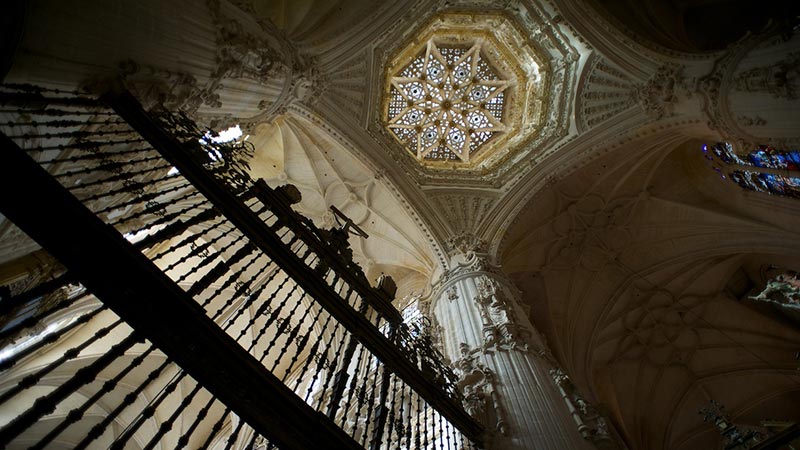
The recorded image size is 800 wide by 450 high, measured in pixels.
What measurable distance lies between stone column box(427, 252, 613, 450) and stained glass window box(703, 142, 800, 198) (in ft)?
18.5

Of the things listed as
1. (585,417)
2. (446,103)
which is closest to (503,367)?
(585,417)

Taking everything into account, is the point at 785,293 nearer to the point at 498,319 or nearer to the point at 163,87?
the point at 498,319

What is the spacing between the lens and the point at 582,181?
12.7m

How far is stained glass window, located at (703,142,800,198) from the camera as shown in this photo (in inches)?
364

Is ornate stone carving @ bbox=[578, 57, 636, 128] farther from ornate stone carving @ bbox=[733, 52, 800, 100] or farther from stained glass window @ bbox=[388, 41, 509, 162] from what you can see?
ornate stone carving @ bbox=[733, 52, 800, 100]

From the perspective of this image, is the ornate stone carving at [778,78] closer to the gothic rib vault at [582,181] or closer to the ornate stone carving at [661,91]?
the gothic rib vault at [582,181]

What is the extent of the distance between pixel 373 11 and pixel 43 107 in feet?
27.7

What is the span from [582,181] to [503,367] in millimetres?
7489

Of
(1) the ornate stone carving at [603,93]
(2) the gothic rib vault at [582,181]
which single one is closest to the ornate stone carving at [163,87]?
(2) the gothic rib vault at [582,181]

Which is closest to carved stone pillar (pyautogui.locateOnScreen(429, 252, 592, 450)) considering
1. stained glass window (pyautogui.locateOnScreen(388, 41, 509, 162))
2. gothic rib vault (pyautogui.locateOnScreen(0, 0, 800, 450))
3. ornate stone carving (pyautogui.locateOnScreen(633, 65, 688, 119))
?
gothic rib vault (pyautogui.locateOnScreen(0, 0, 800, 450))

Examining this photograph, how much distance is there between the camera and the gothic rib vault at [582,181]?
28.8 ft

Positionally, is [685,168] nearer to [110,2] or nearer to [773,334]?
[773,334]

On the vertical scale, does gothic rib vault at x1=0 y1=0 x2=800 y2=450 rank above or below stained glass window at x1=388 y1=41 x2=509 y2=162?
below

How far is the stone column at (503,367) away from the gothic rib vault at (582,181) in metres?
0.54
